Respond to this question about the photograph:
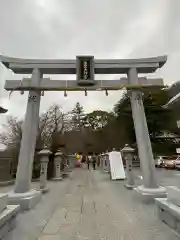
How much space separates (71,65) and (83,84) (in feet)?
2.75

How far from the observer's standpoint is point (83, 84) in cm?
704

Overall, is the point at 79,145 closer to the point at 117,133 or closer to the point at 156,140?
the point at 117,133

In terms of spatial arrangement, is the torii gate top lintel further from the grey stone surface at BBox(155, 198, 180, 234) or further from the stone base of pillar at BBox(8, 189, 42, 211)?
the grey stone surface at BBox(155, 198, 180, 234)

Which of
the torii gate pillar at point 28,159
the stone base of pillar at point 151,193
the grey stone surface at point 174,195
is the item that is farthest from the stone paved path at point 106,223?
the torii gate pillar at point 28,159

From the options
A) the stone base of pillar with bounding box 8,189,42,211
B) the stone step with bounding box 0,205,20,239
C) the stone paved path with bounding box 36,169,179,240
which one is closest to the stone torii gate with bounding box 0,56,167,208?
the stone base of pillar with bounding box 8,189,42,211

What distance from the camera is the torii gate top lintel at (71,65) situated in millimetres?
7082

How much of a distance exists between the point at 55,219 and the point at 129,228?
1753 mm

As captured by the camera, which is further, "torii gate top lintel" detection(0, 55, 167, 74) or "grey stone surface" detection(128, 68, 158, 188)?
"torii gate top lintel" detection(0, 55, 167, 74)

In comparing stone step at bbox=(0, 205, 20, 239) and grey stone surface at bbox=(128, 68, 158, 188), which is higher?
grey stone surface at bbox=(128, 68, 158, 188)

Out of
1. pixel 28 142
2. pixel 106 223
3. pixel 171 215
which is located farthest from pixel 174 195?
pixel 28 142

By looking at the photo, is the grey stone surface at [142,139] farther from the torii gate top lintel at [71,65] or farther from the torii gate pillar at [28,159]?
the torii gate pillar at [28,159]

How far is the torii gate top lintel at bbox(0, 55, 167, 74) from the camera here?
23.2 feet

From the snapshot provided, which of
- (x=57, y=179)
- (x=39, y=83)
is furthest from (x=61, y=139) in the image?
(x=39, y=83)

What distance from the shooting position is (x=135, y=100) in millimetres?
7184
